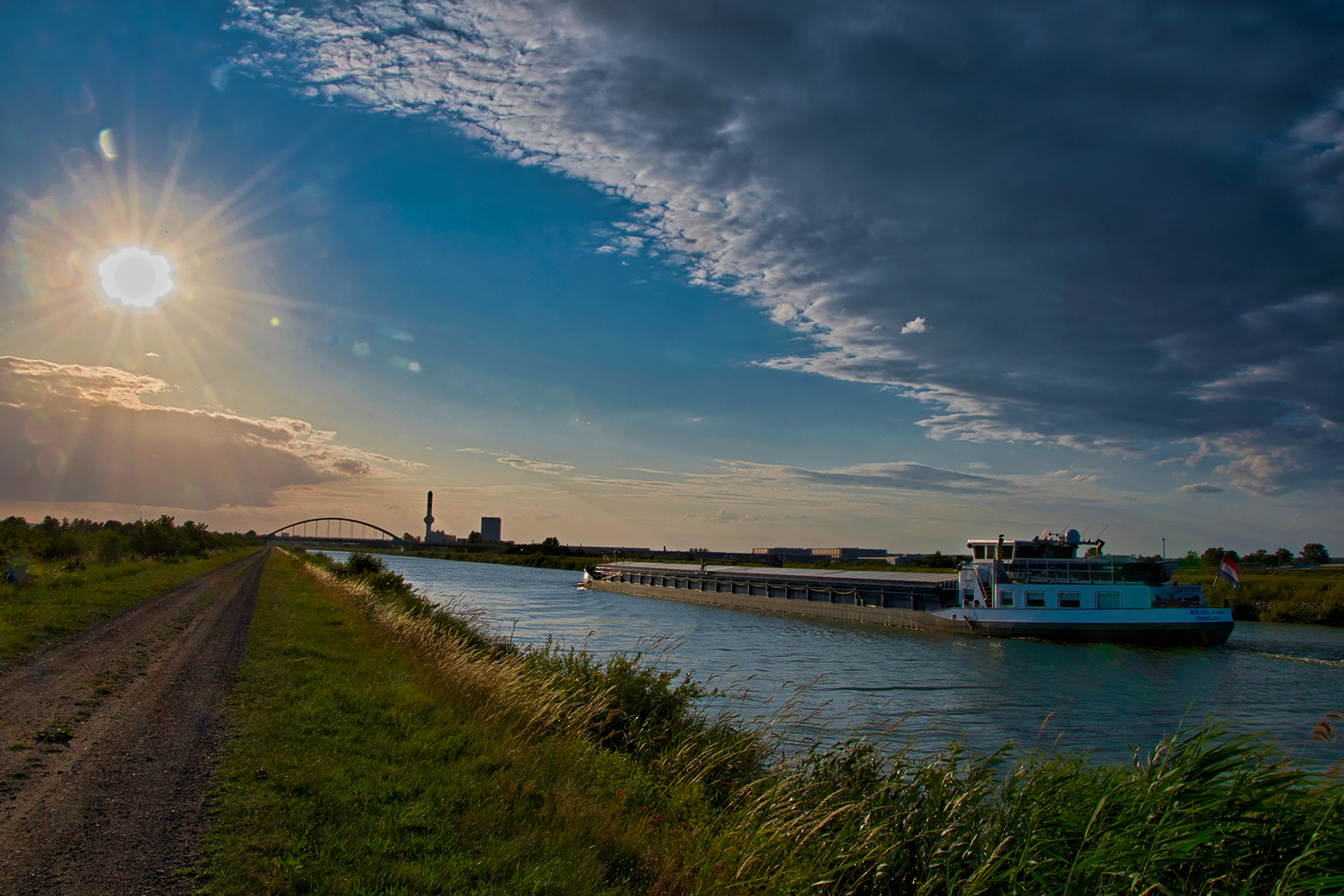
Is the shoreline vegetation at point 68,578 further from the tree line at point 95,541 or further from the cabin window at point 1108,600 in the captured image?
the cabin window at point 1108,600

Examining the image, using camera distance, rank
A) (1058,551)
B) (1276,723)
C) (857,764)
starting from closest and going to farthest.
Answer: (857,764), (1276,723), (1058,551)

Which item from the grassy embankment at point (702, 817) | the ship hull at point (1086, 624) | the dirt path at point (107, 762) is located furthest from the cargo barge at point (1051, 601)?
the dirt path at point (107, 762)

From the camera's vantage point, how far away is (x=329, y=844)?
286 inches

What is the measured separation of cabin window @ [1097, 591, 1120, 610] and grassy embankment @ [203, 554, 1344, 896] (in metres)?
36.9

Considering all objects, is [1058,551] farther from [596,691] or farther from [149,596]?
[149,596]

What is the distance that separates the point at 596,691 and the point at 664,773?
3465mm

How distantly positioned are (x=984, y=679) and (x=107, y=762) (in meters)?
29.4

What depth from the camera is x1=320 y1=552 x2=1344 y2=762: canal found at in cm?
1973

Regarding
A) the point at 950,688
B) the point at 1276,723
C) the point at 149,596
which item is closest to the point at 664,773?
the point at 950,688

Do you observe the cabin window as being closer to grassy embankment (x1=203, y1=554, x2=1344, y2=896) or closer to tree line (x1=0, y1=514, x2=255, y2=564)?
grassy embankment (x1=203, y1=554, x2=1344, y2=896)

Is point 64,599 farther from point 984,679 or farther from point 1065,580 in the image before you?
point 1065,580

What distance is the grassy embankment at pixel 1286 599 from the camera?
5225 centimetres

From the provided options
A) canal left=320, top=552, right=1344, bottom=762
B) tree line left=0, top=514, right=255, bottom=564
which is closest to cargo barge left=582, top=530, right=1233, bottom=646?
canal left=320, top=552, right=1344, bottom=762

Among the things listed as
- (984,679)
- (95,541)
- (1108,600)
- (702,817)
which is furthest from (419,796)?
(95,541)
